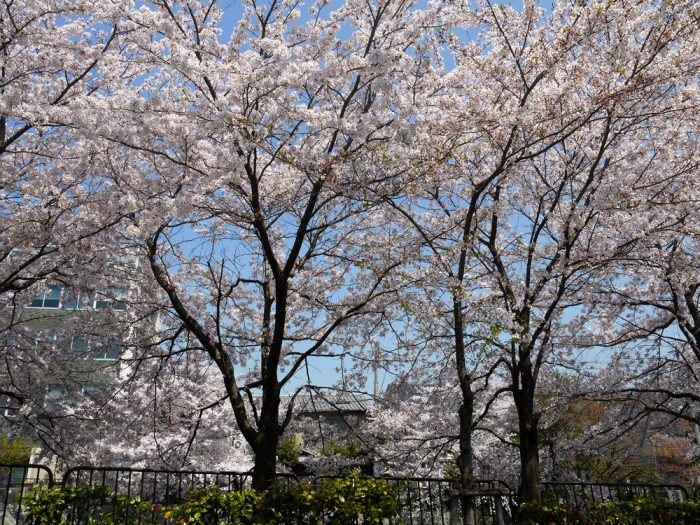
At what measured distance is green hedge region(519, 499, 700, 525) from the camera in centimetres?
668

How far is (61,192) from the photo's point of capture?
31.6ft

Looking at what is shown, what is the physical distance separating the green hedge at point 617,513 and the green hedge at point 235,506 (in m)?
1.98

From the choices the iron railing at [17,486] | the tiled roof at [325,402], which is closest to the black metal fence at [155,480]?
the iron railing at [17,486]

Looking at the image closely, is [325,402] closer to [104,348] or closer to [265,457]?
[265,457]

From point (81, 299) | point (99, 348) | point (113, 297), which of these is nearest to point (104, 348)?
point (99, 348)

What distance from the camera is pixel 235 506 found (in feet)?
19.0

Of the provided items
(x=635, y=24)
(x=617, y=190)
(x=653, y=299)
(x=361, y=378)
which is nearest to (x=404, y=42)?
(x=635, y=24)

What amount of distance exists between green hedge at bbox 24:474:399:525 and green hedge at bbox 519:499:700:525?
198 cm

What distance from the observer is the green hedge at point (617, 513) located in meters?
6.68

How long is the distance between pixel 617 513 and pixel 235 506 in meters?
4.67

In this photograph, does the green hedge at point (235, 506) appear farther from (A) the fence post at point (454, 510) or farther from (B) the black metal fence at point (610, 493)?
(B) the black metal fence at point (610, 493)

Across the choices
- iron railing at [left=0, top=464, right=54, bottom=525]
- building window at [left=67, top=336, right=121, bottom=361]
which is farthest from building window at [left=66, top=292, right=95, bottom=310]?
iron railing at [left=0, top=464, right=54, bottom=525]

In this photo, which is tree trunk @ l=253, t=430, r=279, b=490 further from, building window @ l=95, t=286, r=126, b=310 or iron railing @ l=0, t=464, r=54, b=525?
building window @ l=95, t=286, r=126, b=310

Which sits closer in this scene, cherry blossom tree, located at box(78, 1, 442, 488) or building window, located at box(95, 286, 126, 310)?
cherry blossom tree, located at box(78, 1, 442, 488)
